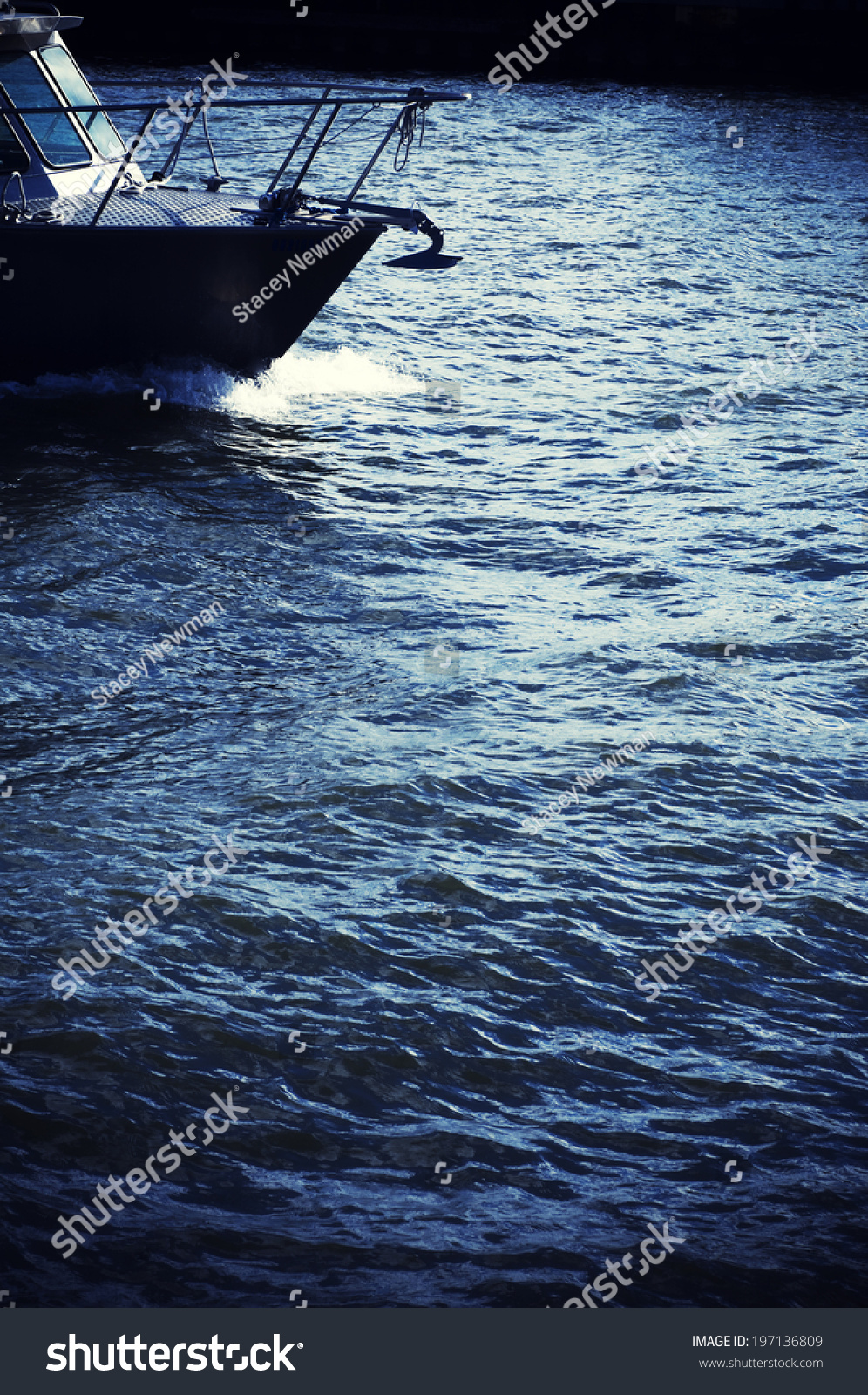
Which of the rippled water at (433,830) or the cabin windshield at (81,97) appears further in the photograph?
the cabin windshield at (81,97)

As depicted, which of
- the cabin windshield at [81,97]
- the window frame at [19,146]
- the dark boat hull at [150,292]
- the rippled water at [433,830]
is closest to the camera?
the rippled water at [433,830]

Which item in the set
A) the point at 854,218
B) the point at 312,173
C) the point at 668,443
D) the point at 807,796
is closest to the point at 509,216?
the point at 312,173

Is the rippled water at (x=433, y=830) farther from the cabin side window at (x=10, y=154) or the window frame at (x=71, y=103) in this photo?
the window frame at (x=71, y=103)

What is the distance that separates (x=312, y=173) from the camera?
79.5 ft

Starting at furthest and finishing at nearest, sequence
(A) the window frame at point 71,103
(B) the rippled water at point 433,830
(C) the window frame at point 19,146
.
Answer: (A) the window frame at point 71,103, (C) the window frame at point 19,146, (B) the rippled water at point 433,830

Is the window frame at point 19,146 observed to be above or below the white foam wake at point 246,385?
above

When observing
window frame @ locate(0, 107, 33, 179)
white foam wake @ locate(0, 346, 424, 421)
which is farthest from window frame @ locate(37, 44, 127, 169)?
white foam wake @ locate(0, 346, 424, 421)

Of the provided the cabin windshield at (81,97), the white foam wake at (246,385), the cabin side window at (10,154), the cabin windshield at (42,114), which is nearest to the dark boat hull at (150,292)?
the white foam wake at (246,385)

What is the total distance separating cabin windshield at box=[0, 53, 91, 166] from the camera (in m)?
13.4

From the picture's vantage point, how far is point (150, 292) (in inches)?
506

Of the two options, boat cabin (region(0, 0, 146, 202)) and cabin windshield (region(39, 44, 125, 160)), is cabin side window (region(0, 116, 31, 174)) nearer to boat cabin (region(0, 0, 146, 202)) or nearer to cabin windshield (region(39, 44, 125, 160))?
boat cabin (region(0, 0, 146, 202))

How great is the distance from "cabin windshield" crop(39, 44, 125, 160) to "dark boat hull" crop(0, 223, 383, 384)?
7.41 feet

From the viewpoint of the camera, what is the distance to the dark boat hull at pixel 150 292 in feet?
40.8

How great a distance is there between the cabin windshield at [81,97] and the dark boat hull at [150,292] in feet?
7.41
